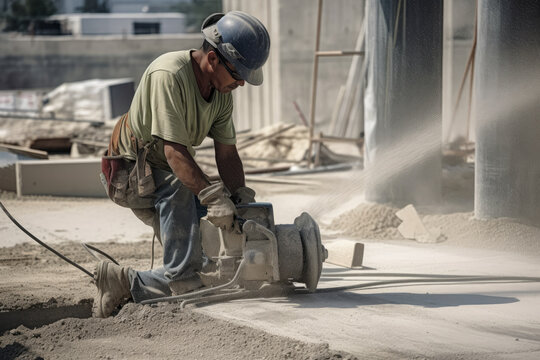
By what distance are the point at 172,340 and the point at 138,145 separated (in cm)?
116

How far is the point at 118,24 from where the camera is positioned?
4303 cm

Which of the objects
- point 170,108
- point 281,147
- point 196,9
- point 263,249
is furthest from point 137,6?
point 263,249

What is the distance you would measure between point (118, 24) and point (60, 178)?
3545 centimetres

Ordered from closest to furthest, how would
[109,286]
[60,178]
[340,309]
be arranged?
[340,309]
[109,286]
[60,178]

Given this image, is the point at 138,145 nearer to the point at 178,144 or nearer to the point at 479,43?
the point at 178,144

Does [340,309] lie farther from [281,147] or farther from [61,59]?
[61,59]

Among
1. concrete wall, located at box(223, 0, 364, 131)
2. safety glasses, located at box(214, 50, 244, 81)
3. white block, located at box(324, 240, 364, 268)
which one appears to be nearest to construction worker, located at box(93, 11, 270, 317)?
safety glasses, located at box(214, 50, 244, 81)

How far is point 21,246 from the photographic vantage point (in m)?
6.76

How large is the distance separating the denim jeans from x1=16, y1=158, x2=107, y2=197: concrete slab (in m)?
5.10

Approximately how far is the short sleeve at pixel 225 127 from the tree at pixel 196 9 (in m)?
39.6

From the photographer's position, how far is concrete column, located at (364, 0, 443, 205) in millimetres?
7203

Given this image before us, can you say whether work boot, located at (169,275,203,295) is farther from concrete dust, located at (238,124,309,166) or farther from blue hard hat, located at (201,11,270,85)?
concrete dust, located at (238,124,309,166)

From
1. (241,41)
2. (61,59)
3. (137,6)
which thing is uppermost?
(137,6)

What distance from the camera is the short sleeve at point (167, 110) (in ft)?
13.3
